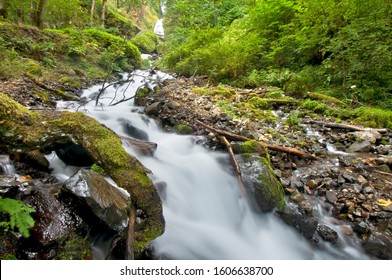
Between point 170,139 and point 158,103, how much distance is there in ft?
4.59

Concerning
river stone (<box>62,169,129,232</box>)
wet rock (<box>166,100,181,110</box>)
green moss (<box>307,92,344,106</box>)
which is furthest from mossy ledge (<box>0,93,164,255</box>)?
green moss (<box>307,92,344,106</box>)

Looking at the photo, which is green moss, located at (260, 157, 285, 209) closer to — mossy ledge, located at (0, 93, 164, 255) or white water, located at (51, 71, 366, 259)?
white water, located at (51, 71, 366, 259)

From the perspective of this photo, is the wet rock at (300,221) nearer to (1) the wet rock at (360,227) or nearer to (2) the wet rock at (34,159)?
(1) the wet rock at (360,227)

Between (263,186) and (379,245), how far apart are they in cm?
154

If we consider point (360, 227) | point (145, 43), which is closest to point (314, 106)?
point (360, 227)

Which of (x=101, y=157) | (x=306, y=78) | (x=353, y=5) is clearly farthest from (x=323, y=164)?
(x=353, y=5)

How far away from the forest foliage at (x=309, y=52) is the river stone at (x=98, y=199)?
23.4ft

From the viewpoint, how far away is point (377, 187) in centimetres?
405

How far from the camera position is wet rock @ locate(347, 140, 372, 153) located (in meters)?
5.06

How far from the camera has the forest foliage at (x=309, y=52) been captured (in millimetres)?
6965

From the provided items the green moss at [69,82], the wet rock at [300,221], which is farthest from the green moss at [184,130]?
the green moss at [69,82]

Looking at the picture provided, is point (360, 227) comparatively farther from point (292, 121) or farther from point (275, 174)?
point (292, 121)

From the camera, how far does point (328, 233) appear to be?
3.38 m

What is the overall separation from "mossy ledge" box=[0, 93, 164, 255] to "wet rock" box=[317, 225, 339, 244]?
2.19 metres
